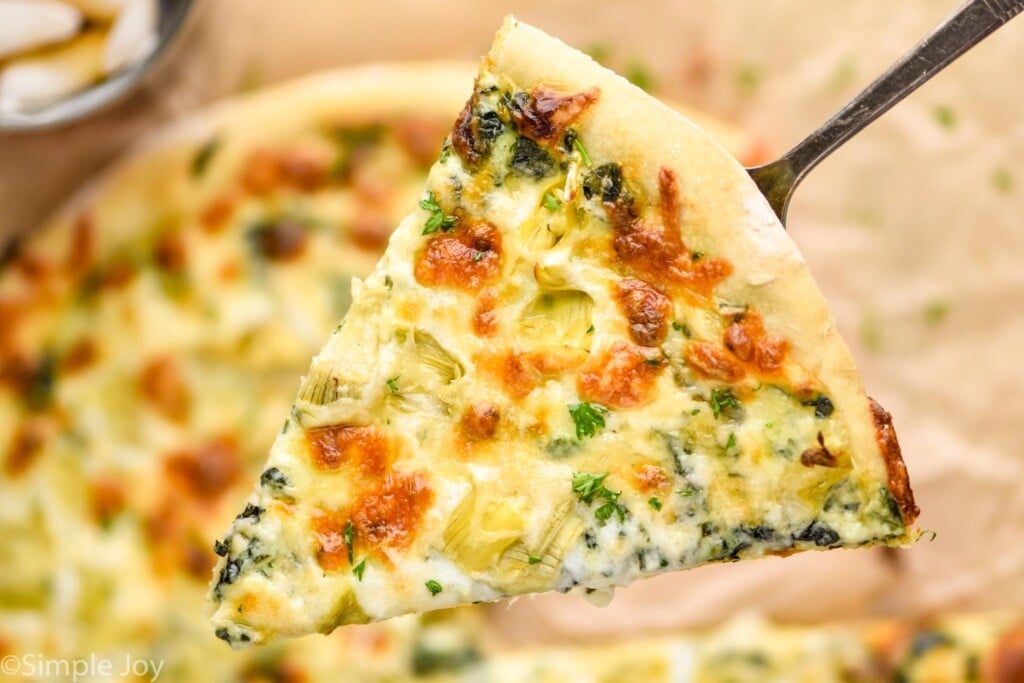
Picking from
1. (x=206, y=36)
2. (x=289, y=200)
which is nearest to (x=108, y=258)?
(x=289, y=200)

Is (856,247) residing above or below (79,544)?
above

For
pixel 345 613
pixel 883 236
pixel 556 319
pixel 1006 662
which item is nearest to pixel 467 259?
pixel 556 319

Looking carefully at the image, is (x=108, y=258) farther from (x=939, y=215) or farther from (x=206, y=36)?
(x=939, y=215)

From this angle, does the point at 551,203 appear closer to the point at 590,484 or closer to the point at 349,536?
the point at 590,484

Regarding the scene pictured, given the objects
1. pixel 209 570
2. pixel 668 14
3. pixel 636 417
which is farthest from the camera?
pixel 668 14

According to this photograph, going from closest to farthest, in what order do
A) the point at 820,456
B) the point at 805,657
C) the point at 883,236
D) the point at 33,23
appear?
the point at 820,456 < the point at 33,23 < the point at 805,657 < the point at 883,236

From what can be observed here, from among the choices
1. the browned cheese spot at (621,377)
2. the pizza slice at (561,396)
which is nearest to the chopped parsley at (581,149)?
the pizza slice at (561,396)

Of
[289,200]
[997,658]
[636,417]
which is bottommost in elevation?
[997,658]
